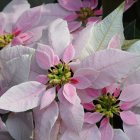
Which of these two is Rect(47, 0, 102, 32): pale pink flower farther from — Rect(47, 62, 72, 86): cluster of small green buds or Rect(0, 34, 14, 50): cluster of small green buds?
Rect(47, 62, 72, 86): cluster of small green buds

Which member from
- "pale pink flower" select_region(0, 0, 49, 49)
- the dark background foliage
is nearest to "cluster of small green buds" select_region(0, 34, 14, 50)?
"pale pink flower" select_region(0, 0, 49, 49)

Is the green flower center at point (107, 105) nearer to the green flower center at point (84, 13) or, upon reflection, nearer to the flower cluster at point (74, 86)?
the flower cluster at point (74, 86)

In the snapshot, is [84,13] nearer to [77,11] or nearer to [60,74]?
[77,11]

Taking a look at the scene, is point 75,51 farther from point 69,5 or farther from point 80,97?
point 69,5

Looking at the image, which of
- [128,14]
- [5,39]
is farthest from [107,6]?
[5,39]

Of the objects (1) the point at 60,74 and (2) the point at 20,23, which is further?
(2) the point at 20,23

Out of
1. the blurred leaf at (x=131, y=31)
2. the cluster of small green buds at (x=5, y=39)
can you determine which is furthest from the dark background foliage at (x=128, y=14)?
the cluster of small green buds at (x=5, y=39)
